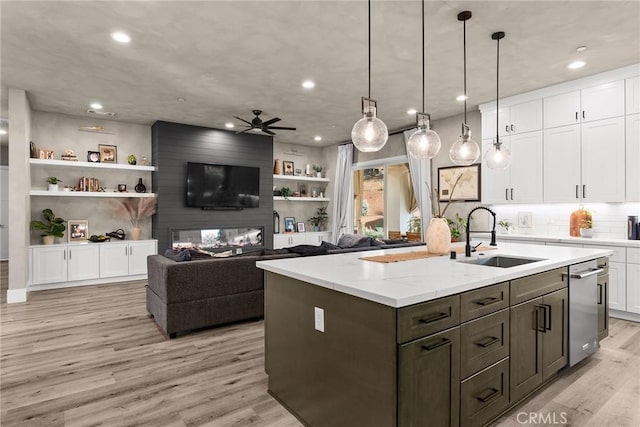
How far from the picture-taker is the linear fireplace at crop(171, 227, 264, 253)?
22.3 ft

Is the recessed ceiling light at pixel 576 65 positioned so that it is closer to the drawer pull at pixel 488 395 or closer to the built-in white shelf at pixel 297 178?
the drawer pull at pixel 488 395

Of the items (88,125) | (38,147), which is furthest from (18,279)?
(88,125)

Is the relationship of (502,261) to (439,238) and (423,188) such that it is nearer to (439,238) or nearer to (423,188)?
(439,238)

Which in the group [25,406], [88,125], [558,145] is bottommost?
[25,406]

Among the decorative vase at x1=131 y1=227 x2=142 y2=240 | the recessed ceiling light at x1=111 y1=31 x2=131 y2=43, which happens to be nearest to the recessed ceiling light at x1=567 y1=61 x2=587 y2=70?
the recessed ceiling light at x1=111 y1=31 x2=131 y2=43

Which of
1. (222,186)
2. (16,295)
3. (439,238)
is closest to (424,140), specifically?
(439,238)

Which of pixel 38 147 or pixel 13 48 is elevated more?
pixel 13 48

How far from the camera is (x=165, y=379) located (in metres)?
2.65

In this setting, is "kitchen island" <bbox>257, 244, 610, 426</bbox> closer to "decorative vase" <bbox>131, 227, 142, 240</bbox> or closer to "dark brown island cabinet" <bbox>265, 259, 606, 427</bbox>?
"dark brown island cabinet" <bbox>265, 259, 606, 427</bbox>

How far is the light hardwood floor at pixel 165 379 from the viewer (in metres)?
2.17

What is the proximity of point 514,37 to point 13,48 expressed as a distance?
495 cm

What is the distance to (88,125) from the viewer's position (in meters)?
6.35

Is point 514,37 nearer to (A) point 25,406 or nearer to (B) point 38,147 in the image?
(A) point 25,406

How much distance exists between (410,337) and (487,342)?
0.64m
